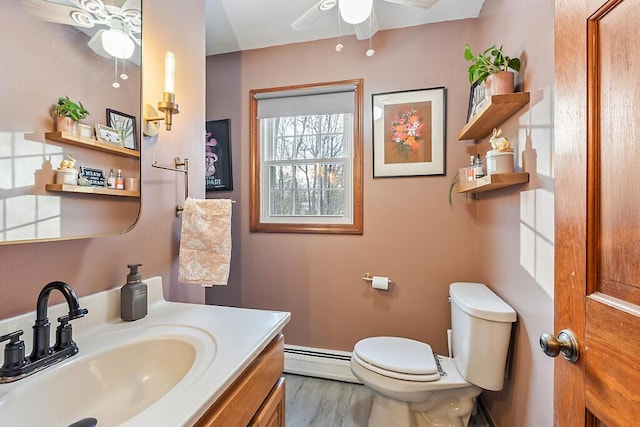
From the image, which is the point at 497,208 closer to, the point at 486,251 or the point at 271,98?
the point at 486,251

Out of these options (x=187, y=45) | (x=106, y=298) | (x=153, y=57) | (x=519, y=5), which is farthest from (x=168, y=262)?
(x=519, y=5)

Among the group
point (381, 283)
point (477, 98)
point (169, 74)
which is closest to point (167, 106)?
point (169, 74)

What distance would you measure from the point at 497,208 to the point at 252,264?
1664mm

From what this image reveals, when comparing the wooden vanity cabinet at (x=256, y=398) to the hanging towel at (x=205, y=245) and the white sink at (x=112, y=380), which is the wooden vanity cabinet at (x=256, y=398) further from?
the hanging towel at (x=205, y=245)

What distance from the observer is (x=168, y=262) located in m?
1.23

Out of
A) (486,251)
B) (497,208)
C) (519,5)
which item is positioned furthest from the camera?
(486,251)

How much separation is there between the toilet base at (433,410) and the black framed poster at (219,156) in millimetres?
1770

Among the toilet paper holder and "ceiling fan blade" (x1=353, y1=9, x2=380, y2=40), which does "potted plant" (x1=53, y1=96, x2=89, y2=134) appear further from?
the toilet paper holder

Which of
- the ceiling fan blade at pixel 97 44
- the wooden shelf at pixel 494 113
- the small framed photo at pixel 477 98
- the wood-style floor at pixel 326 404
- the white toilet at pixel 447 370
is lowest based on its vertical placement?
the wood-style floor at pixel 326 404

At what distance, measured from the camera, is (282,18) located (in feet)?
6.20

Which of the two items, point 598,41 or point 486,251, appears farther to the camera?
point 486,251

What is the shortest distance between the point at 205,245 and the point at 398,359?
42.9 inches

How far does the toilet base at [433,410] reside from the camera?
55.6 inches

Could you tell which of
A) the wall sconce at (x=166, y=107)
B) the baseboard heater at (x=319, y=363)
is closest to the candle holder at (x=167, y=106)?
the wall sconce at (x=166, y=107)
